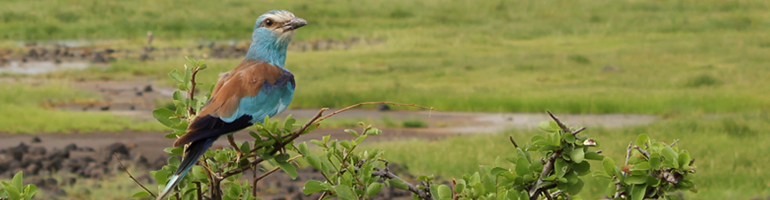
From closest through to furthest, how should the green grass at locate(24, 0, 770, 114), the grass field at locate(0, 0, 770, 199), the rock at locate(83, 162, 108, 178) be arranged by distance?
the rock at locate(83, 162, 108, 178), the grass field at locate(0, 0, 770, 199), the green grass at locate(24, 0, 770, 114)

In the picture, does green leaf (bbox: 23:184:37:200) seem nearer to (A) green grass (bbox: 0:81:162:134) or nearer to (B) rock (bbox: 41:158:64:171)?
(B) rock (bbox: 41:158:64:171)

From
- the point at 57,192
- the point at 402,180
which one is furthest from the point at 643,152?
the point at 57,192

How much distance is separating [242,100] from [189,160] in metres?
0.32

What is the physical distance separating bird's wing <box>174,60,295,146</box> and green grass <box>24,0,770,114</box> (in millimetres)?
9329

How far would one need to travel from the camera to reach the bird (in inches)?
85.9

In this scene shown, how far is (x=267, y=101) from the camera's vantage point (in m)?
2.57

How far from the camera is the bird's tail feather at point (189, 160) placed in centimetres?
216

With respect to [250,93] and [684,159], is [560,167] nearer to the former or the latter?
[684,159]

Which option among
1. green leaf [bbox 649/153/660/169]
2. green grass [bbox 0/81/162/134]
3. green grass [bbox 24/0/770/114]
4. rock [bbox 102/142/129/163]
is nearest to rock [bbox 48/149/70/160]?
rock [bbox 102/142/129/163]

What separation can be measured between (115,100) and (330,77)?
3.41 metres

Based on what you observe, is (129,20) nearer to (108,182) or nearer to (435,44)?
(435,44)

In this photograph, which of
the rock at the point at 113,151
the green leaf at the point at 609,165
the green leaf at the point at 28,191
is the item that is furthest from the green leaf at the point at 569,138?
the rock at the point at 113,151

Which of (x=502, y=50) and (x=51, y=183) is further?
(x=502, y=50)

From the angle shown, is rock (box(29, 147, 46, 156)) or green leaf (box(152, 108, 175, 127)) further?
rock (box(29, 147, 46, 156))
